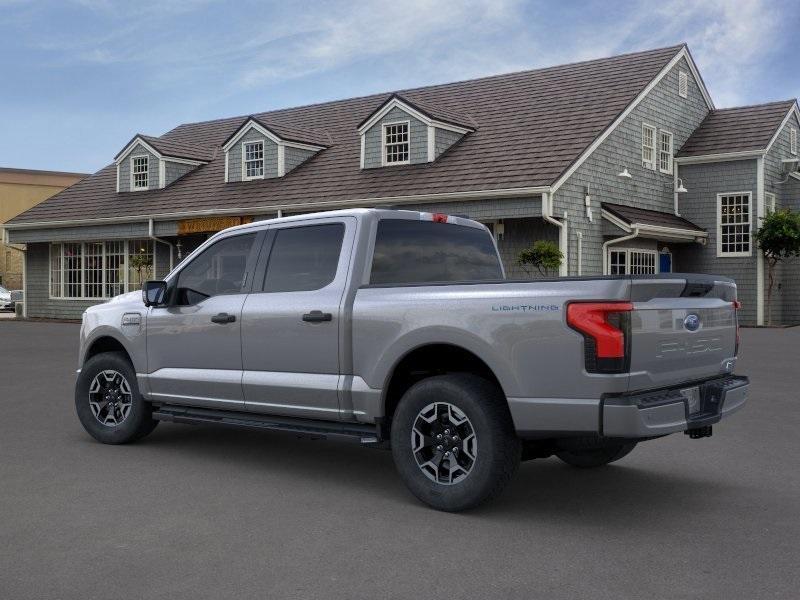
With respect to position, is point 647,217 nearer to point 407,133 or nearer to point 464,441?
point 407,133

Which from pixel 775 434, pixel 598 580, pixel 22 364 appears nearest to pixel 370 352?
pixel 598 580

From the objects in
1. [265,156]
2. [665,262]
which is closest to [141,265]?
[265,156]

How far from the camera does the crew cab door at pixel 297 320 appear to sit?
6.57 meters

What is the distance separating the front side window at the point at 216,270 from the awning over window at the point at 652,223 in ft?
57.0

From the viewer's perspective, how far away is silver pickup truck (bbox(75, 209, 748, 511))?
5.34 meters

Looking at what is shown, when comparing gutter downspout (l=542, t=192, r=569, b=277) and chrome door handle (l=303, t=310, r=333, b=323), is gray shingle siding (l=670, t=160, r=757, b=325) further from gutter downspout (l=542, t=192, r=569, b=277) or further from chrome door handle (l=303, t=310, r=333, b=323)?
chrome door handle (l=303, t=310, r=333, b=323)

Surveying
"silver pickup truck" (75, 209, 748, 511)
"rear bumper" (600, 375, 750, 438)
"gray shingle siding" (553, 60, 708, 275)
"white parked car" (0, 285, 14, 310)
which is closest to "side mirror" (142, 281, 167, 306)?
"silver pickup truck" (75, 209, 748, 511)

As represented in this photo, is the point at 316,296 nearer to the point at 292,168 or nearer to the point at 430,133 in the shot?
the point at 430,133

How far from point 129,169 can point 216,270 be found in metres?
26.2

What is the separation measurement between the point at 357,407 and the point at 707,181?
23.0 m

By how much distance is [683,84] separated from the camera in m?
28.1

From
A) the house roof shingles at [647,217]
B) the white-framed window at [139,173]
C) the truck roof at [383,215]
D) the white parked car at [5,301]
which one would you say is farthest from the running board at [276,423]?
the white parked car at [5,301]

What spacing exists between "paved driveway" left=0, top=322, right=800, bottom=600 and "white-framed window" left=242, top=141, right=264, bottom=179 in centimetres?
2102

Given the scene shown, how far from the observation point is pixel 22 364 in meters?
15.6
